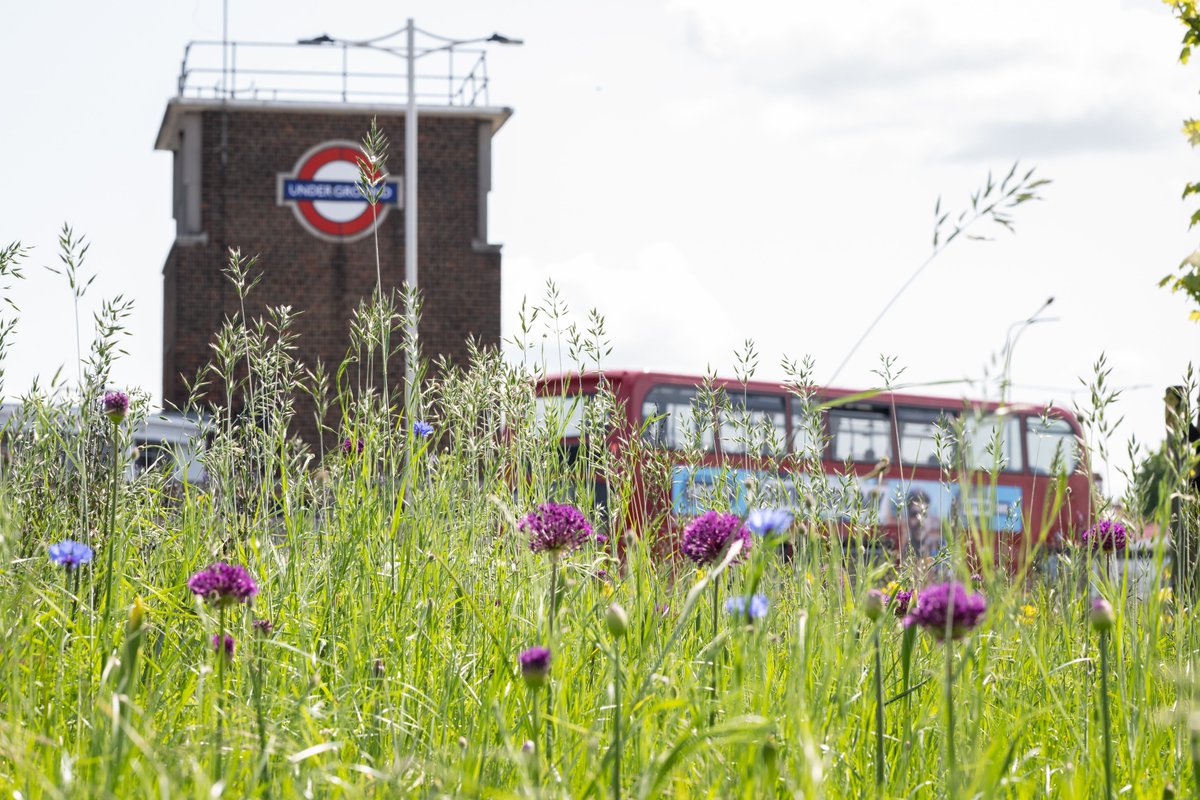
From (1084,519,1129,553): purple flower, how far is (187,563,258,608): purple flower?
171 centimetres

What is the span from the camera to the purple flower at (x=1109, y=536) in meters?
2.72

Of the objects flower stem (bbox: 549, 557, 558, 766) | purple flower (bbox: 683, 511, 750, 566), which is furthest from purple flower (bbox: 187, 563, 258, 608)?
purple flower (bbox: 683, 511, 750, 566)

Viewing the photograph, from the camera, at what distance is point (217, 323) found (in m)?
27.2

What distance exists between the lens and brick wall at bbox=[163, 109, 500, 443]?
27.1m

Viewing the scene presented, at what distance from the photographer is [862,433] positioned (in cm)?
1565

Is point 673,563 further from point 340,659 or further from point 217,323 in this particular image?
point 217,323

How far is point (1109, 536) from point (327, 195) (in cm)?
2630

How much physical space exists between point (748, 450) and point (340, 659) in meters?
1.24

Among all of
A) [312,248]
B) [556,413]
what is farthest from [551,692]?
[312,248]

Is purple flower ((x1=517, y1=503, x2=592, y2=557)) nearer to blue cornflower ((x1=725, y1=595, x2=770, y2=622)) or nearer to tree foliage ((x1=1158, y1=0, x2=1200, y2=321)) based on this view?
blue cornflower ((x1=725, y1=595, x2=770, y2=622))

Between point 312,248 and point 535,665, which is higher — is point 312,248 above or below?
above

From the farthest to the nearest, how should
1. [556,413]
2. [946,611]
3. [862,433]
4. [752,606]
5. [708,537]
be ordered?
[862,433] < [556,413] < [708,537] < [752,606] < [946,611]

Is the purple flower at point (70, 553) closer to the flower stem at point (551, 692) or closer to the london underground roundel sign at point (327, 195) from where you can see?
the flower stem at point (551, 692)

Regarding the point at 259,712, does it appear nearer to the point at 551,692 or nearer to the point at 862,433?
the point at 551,692
